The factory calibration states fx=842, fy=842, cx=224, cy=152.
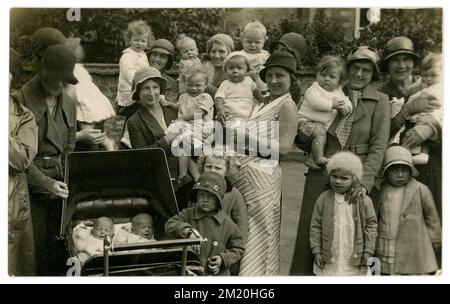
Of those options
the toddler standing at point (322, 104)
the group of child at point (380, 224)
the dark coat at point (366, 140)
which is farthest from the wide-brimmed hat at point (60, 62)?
the group of child at point (380, 224)

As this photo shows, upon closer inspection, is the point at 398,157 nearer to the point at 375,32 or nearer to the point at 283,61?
the point at 375,32

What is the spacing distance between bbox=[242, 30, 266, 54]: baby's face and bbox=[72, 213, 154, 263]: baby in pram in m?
1.50

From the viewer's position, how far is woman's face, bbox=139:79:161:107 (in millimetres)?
6117

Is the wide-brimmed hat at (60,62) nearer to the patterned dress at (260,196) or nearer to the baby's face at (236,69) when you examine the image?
the baby's face at (236,69)

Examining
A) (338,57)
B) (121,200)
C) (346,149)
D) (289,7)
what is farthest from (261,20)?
(121,200)

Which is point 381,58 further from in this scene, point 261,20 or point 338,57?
point 261,20

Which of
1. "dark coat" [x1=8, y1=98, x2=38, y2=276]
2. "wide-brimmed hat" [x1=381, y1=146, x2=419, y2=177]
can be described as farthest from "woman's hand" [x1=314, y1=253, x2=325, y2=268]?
"dark coat" [x1=8, y1=98, x2=38, y2=276]

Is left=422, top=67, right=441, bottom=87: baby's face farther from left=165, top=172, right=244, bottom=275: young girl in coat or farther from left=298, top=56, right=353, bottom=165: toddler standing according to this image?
left=165, top=172, right=244, bottom=275: young girl in coat

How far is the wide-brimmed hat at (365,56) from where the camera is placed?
6086 mm

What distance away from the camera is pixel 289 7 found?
607 centimetres

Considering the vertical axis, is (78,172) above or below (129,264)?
above

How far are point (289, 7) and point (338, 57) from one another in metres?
0.51

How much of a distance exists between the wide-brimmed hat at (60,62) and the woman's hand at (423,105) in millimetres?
2441
